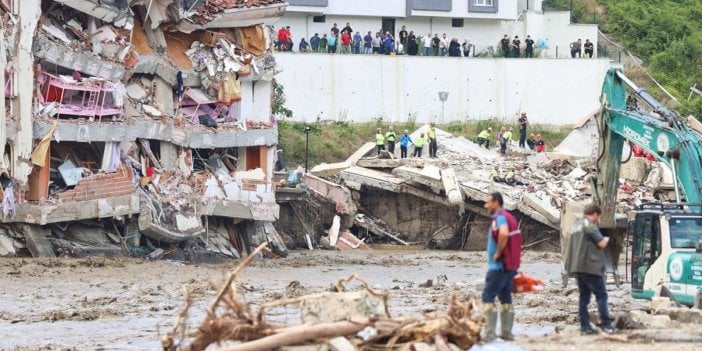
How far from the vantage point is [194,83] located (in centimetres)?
4469

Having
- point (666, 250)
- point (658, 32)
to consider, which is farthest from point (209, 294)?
point (658, 32)

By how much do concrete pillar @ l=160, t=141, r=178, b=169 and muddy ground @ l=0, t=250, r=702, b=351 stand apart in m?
3.26

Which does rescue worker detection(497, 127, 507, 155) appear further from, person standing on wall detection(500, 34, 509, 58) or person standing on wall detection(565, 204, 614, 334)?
person standing on wall detection(565, 204, 614, 334)

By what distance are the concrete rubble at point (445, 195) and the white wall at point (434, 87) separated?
8.05 metres

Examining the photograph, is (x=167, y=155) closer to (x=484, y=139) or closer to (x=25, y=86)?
(x=25, y=86)

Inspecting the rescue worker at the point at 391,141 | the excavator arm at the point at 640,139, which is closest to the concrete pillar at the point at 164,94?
the rescue worker at the point at 391,141

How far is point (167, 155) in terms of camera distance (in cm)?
4309

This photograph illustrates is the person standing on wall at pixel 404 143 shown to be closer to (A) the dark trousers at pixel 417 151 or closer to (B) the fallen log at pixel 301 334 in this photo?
(A) the dark trousers at pixel 417 151

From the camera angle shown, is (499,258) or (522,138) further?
(522,138)

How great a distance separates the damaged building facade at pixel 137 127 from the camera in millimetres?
37875

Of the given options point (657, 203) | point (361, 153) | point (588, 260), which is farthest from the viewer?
point (361, 153)

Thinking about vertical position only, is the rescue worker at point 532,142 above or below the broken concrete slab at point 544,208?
above

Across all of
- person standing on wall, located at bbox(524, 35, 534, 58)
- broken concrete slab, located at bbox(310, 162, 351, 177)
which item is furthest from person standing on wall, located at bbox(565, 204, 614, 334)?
person standing on wall, located at bbox(524, 35, 534, 58)

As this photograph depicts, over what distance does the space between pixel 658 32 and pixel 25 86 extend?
131 feet
